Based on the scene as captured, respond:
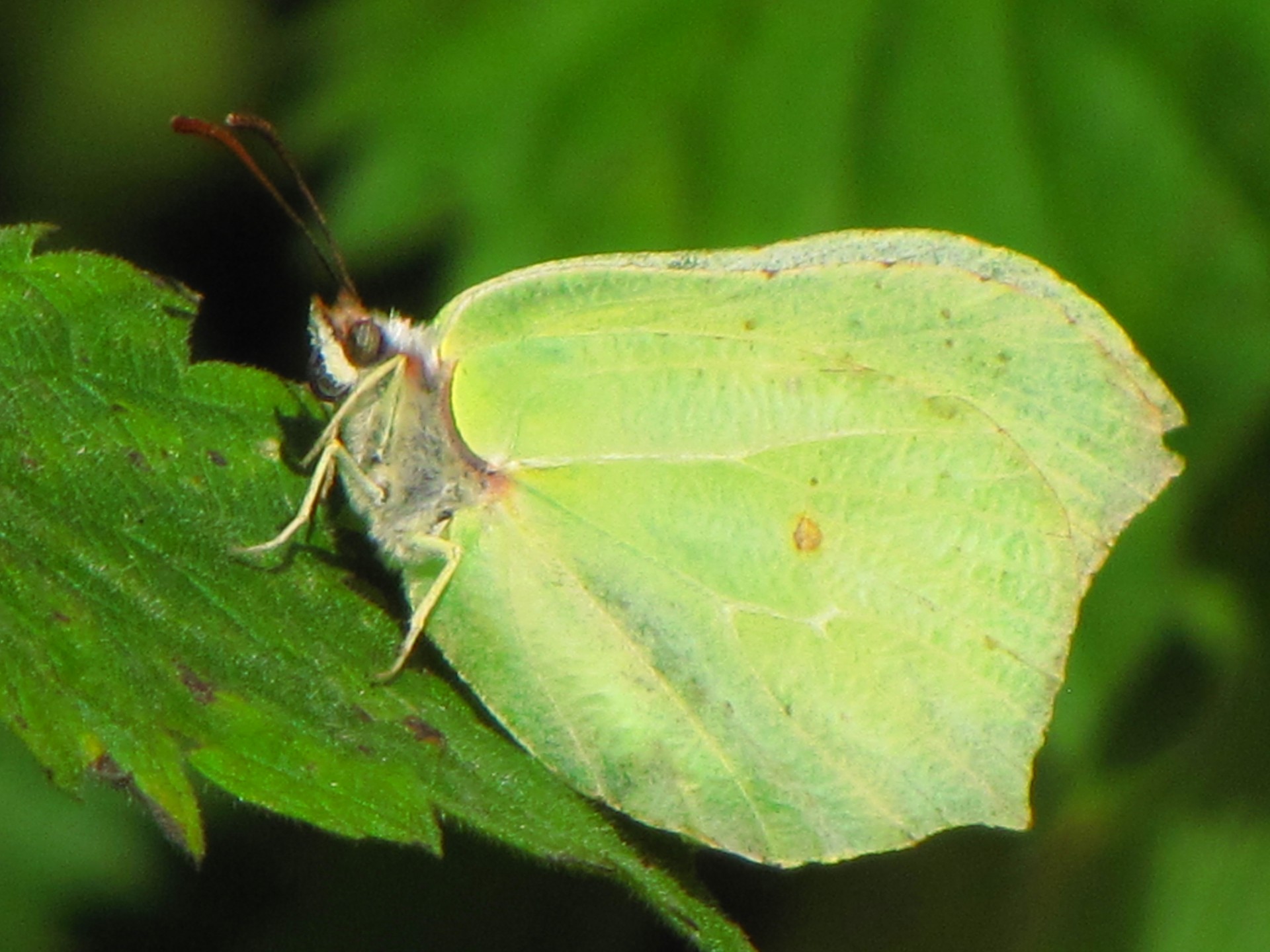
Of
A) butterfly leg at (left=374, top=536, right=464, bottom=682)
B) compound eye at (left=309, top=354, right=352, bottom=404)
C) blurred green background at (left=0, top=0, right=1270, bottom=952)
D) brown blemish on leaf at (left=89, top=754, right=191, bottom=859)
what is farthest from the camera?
blurred green background at (left=0, top=0, right=1270, bottom=952)

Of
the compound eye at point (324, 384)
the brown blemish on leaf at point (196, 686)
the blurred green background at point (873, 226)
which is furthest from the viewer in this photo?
the blurred green background at point (873, 226)

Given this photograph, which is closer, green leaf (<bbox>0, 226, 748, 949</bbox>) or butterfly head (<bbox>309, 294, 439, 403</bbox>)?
green leaf (<bbox>0, 226, 748, 949</bbox>)

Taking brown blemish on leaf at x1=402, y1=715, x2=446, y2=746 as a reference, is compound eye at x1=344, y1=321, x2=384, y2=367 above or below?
above

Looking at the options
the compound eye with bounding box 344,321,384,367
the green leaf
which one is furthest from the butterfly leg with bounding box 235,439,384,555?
the compound eye with bounding box 344,321,384,367

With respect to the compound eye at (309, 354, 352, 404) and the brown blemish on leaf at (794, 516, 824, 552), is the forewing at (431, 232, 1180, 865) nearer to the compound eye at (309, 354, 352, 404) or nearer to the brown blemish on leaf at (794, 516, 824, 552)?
the brown blemish on leaf at (794, 516, 824, 552)

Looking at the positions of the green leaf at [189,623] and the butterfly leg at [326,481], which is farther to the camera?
the butterfly leg at [326,481]

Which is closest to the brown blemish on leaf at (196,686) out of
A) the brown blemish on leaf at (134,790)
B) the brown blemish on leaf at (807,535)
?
the brown blemish on leaf at (134,790)

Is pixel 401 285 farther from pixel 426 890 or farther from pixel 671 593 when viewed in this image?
pixel 671 593

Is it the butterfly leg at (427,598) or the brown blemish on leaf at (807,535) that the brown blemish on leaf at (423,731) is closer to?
the butterfly leg at (427,598)
